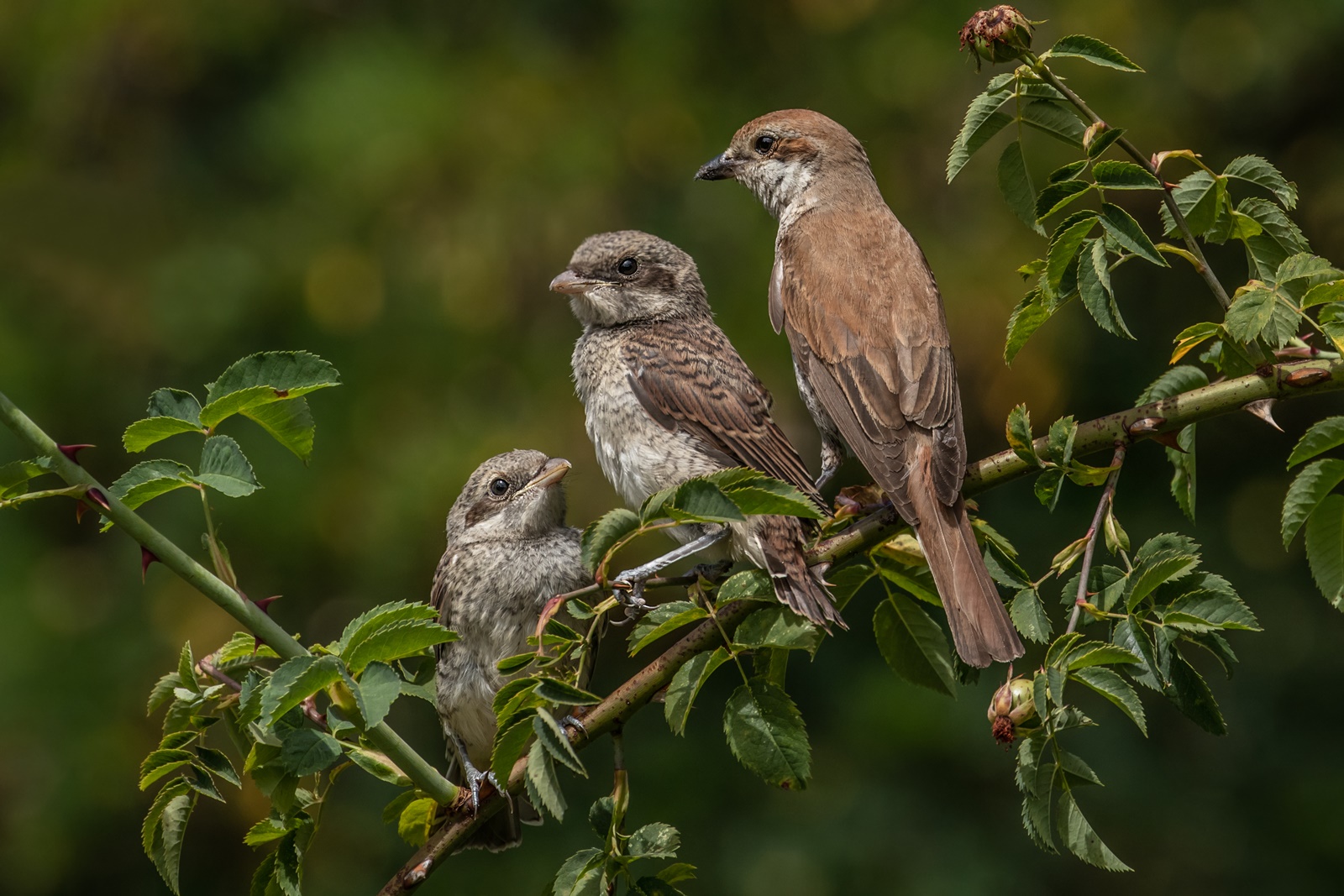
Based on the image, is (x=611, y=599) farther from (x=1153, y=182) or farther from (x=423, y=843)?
(x=1153, y=182)

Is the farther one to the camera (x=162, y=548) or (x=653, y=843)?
(x=653, y=843)

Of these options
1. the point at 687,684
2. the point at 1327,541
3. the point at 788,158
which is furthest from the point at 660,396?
the point at 1327,541

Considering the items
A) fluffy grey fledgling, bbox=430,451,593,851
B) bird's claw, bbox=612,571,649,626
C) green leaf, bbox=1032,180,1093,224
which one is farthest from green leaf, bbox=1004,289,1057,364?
fluffy grey fledgling, bbox=430,451,593,851

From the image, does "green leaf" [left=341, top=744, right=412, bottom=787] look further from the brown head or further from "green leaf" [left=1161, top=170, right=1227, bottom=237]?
the brown head

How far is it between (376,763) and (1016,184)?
1444 millimetres

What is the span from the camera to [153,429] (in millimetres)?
2184

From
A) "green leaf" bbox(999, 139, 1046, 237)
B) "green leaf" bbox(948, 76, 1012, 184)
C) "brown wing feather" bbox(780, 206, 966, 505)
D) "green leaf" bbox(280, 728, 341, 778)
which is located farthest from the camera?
"brown wing feather" bbox(780, 206, 966, 505)

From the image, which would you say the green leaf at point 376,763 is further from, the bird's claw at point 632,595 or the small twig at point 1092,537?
the small twig at point 1092,537

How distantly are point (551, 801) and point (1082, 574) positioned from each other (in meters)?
0.87

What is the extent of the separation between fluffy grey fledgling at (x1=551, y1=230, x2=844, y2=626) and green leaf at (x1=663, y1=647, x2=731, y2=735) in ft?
2.03

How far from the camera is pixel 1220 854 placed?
289 inches

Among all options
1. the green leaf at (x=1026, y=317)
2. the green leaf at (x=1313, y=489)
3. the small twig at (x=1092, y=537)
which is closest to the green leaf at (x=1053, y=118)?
the green leaf at (x=1026, y=317)

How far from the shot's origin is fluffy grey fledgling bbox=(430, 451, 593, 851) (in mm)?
3709

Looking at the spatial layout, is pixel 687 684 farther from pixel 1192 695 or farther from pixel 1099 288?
pixel 1099 288
